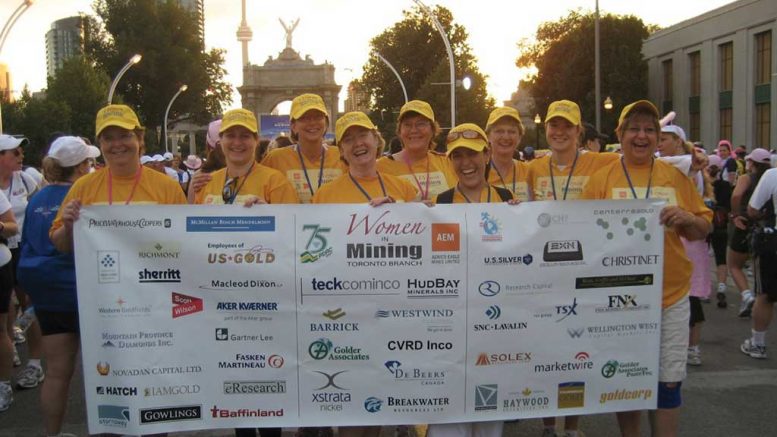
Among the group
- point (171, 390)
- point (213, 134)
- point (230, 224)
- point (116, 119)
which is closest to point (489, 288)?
point (230, 224)

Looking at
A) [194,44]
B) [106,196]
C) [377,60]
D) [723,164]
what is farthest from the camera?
[377,60]

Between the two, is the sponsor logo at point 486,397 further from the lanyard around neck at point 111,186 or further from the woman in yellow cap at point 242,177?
the lanyard around neck at point 111,186

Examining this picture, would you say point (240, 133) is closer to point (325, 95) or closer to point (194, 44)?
point (194, 44)

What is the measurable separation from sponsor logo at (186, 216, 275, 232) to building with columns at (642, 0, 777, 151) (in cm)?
3230

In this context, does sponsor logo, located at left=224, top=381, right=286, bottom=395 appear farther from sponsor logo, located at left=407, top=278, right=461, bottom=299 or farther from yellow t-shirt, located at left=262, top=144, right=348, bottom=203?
yellow t-shirt, located at left=262, top=144, right=348, bottom=203

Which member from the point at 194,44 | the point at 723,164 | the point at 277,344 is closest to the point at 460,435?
the point at 277,344

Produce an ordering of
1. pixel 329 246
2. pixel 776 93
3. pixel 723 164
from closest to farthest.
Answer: pixel 329 246 < pixel 723 164 < pixel 776 93

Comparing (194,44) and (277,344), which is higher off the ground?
(194,44)

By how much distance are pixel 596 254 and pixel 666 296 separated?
51cm

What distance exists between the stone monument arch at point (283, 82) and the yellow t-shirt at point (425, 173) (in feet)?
262

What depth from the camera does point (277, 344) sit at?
3.90 m

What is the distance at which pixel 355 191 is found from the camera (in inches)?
165

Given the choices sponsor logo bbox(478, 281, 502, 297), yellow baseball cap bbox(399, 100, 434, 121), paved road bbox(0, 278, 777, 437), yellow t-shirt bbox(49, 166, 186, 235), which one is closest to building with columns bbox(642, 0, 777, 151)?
paved road bbox(0, 278, 777, 437)

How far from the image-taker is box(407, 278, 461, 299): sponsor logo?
3.88 meters
